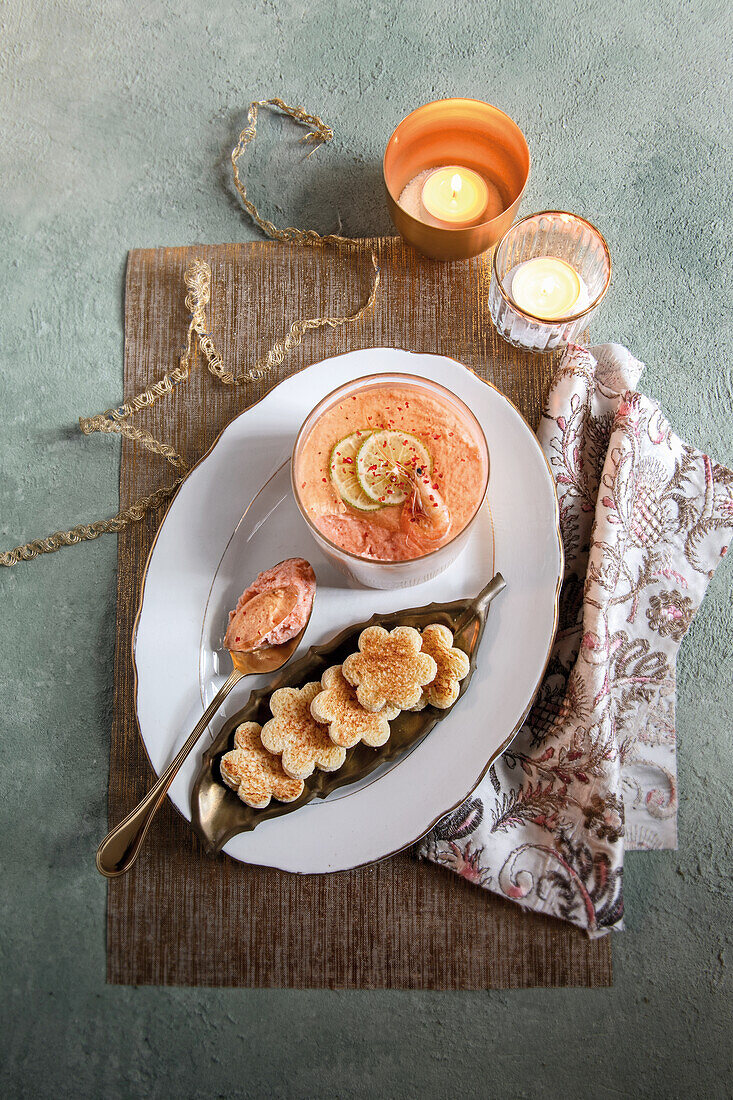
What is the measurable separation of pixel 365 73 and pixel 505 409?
47.3 inches

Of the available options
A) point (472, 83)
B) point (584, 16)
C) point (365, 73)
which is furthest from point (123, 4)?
point (584, 16)

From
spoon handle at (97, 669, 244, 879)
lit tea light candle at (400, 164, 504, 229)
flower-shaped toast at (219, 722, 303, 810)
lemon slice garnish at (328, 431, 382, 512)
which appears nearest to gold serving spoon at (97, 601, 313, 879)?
spoon handle at (97, 669, 244, 879)

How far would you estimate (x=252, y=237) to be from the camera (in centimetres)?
225

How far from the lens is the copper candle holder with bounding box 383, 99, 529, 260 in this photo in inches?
77.7

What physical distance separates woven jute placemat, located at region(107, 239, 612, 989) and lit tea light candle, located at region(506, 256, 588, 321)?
109 millimetres

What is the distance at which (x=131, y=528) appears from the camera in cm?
213

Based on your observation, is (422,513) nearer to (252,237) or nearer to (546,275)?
(546,275)

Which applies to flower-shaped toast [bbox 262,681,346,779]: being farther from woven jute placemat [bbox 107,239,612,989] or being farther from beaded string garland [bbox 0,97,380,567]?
beaded string garland [bbox 0,97,380,567]

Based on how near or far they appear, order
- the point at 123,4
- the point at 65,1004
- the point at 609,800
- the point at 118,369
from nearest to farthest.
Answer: the point at 609,800 → the point at 65,1004 → the point at 118,369 → the point at 123,4

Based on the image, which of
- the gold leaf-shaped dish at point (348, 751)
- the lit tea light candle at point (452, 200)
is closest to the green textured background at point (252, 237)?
the lit tea light candle at point (452, 200)

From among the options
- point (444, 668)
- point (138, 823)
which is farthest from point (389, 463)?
point (138, 823)

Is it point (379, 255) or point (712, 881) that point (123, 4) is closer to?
point (379, 255)

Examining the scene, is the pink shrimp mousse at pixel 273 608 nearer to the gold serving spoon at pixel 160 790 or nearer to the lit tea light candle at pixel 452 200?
the gold serving spoon at pixel 160 790

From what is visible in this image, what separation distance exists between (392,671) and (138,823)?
75cm
